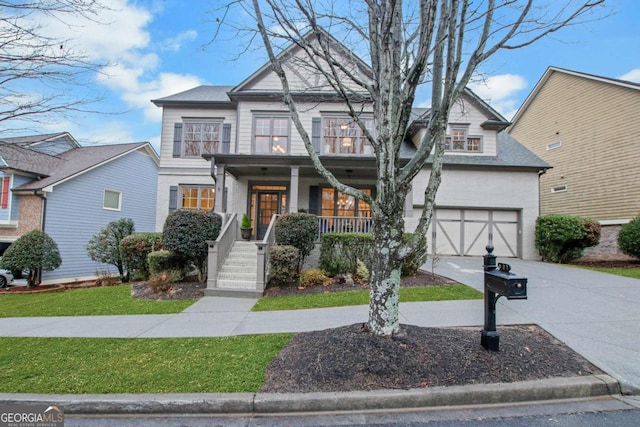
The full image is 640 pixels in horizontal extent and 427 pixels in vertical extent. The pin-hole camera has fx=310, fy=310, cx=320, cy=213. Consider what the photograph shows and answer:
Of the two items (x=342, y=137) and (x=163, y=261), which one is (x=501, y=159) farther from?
(x=163, y=261)

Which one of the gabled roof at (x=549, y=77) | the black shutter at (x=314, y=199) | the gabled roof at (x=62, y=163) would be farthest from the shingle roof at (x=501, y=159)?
the gabled roof at (x=62, y=163)

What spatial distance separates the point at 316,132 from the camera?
1260 cm

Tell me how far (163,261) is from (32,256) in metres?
6.09

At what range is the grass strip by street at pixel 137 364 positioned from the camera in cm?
316

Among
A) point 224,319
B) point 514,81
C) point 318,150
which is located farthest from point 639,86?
point 224,319

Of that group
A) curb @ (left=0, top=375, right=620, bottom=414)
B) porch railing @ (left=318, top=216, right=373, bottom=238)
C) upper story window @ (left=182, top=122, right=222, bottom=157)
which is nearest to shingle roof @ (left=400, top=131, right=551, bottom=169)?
porch railing @ (left=318, top=216, right=373, bottom=238)

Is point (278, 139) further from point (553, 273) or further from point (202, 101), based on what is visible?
point (553, 273)

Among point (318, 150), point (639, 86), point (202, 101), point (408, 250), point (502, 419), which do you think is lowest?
point (502, 419)

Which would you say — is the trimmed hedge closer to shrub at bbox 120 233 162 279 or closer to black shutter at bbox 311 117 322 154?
black shutter at bbox 311 117 322 154

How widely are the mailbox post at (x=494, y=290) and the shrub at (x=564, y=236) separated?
10.5 m

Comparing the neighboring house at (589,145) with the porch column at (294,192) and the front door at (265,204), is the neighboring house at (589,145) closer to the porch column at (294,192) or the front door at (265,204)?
the porch column at (294,192)

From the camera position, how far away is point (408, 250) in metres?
3.63

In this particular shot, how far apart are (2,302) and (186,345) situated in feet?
24.2

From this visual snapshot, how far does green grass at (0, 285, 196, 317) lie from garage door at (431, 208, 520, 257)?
34.1ft
